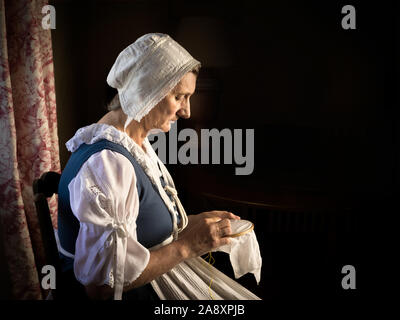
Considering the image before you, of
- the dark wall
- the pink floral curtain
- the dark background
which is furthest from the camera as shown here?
the dark wall

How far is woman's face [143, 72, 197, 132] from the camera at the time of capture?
101 centimetres

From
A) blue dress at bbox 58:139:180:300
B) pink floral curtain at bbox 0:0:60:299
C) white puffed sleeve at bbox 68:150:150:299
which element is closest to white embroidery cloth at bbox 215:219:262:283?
blue dress at bbox 58:139:180:300

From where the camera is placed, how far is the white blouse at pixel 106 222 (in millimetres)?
801

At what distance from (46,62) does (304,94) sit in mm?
2190

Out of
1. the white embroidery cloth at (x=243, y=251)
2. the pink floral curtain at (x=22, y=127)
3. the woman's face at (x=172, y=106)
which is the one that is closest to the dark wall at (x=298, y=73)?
the pink floral curtain at (x=22, y=127)

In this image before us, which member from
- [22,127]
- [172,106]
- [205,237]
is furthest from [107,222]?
[22,127]

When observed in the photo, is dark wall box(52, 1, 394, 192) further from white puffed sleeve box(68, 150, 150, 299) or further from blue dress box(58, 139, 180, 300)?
white puffed sleeve box(68, 150, 150, 299)

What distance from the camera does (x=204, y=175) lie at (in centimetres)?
205

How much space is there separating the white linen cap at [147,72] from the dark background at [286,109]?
0.89m

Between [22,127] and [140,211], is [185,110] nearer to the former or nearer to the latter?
[140,211]

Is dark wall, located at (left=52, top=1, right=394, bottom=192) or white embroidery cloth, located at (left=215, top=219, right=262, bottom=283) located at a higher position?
dark wall, located at (left=52, top=1, right=394, bottom=192)

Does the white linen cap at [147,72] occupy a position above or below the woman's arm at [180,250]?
above

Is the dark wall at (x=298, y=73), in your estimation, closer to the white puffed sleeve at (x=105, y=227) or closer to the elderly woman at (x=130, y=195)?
the elderly woman at (x=130, y=195)

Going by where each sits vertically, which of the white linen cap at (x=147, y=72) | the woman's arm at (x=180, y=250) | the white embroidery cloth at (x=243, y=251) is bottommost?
the white embroidery cloth at (x=243, y=251)
